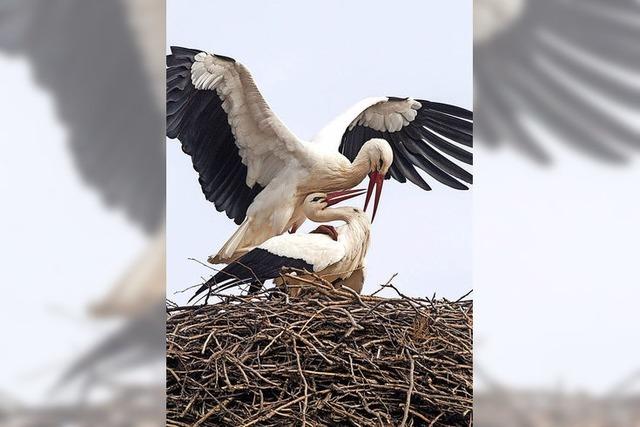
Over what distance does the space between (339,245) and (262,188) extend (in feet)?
0.75

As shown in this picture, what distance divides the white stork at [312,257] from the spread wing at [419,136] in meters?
0.17

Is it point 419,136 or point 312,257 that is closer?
point 312,257

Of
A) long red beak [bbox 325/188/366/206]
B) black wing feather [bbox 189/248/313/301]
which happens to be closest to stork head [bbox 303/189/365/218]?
long red beak [bbox 325/188/366/206]

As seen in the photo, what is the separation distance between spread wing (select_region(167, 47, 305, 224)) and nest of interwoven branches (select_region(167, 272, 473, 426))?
25 centimetres

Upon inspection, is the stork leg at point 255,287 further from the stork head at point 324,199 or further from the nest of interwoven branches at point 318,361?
the stork head at point 324,199

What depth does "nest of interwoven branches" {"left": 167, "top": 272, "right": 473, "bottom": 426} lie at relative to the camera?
2223mm

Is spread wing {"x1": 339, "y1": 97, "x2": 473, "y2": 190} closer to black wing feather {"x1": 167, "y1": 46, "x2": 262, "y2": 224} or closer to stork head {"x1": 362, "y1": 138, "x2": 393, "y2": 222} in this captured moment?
stork head {"x1": 362, "y1": 138, "x2": 393, "y2": 222}

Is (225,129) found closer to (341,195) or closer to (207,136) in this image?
(207,136)

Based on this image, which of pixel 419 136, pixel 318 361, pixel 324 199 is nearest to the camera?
pixel 318 361

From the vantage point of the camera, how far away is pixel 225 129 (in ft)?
7.82
